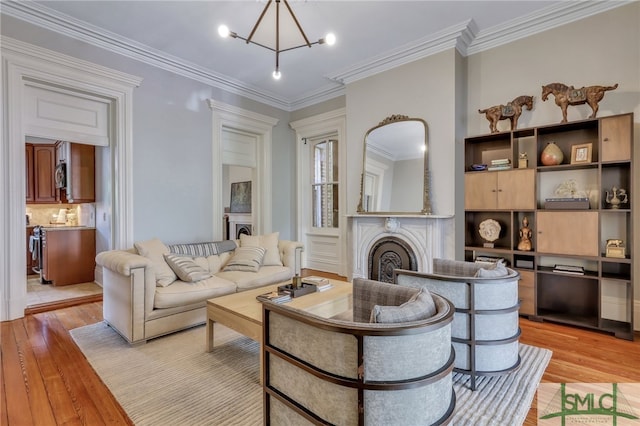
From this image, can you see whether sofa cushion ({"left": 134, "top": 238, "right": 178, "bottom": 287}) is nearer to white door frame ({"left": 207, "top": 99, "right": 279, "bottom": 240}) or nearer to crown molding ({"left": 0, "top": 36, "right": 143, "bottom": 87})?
white door frame ({"left": 207, "top": 99, "right": 279, "bottom": 240})

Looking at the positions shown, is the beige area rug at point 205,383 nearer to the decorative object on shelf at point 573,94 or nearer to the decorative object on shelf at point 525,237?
the decorative object on shelf at point 525,237

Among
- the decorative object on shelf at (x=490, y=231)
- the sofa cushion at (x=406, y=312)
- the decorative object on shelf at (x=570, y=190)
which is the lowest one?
the sofa cushion at (x=406, y=312)

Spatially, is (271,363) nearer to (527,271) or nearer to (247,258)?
(247,258)

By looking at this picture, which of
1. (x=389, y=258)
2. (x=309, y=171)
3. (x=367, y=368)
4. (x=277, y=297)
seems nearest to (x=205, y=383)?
(x=277, y=297)

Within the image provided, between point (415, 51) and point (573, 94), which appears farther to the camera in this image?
point (415, 51)

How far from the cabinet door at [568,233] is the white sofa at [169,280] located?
2.90 metres

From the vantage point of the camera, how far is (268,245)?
4148mm

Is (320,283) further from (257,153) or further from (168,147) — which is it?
(257,153)

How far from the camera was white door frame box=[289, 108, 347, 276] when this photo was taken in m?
5.22

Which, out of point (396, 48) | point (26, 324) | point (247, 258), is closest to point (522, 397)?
point (247, 258)

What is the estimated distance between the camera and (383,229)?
14.2 ft

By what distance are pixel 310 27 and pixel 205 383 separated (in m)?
3.68

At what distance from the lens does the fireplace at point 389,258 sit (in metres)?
4.07

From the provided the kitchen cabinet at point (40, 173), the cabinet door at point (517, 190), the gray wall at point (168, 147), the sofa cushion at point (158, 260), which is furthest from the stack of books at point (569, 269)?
the kitchen cabinet at point (40, 173)
